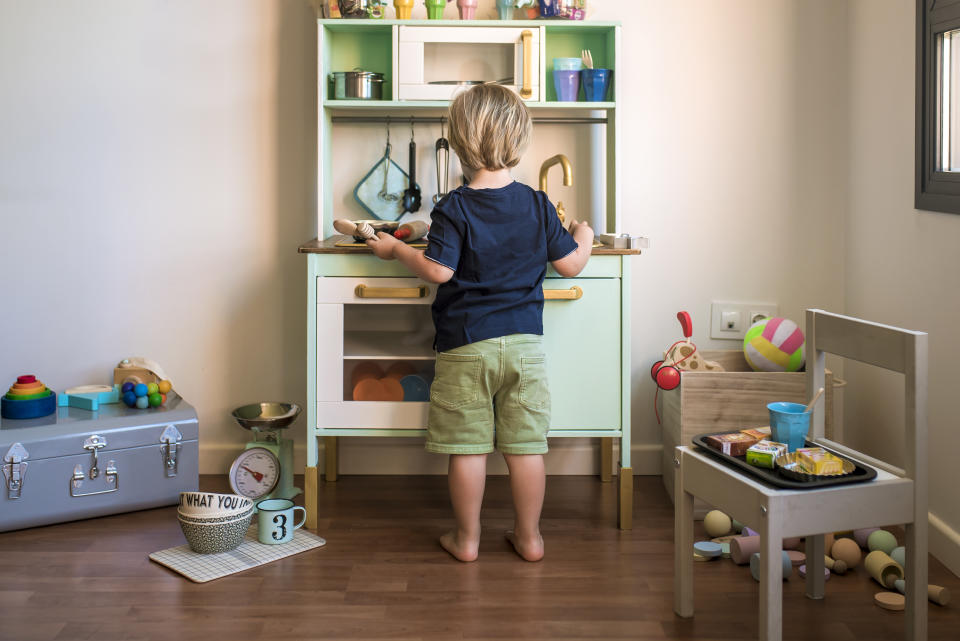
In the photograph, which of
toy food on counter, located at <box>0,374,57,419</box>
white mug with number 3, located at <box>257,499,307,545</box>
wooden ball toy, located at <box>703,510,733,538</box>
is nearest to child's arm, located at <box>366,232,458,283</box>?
white mug with number 3, located at <box>257,499,307,545</box>

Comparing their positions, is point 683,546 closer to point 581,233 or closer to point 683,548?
point 683,548

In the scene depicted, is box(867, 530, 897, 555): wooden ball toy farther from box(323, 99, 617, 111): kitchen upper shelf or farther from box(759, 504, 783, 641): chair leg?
box(323, 99, 617, 111): kitchen upper shelf

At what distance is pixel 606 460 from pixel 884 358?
4.29 ft

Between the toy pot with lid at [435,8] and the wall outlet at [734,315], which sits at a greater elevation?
the toy pot with lid at [435,8]

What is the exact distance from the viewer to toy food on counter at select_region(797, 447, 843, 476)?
166cm

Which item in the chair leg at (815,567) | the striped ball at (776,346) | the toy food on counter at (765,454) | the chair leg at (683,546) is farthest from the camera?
the striped ball at (776,346)

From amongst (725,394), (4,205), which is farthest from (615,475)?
(4,205)

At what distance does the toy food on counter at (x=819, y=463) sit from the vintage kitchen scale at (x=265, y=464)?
1417mm

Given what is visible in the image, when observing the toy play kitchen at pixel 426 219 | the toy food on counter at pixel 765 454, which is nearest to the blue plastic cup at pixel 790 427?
the toy food on counter at pixel 765 454

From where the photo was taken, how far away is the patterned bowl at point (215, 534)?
7.32 ft

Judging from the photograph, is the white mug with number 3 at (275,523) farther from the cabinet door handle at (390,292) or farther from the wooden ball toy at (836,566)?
the wooden ball toy at (836,566)

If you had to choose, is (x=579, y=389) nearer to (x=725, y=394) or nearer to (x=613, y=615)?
(x=725, y=394)

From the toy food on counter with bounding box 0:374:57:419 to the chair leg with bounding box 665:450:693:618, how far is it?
5.68 feet

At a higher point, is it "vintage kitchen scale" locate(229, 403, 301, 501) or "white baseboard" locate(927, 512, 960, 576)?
"vintage kitchen scale" locate(229, 403, 301, 501)
